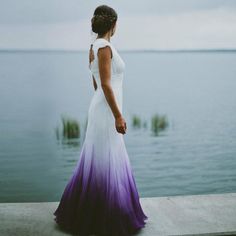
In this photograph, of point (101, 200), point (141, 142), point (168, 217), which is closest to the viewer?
point (101, 200)

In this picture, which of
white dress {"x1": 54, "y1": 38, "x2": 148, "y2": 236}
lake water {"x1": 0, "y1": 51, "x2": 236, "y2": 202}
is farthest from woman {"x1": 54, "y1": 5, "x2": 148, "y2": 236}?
lake water {"x1": 0, "y1": 51, "x2": 236, "y2": 202}

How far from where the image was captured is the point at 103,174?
9.48 feet

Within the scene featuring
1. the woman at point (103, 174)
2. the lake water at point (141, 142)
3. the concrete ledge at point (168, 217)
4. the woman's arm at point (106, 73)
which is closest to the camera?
the woman's arm at point (106, 73)

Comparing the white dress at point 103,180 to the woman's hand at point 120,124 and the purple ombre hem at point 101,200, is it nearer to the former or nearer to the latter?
the purple ombre hem at point 101,200

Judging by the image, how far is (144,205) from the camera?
11.1 feet

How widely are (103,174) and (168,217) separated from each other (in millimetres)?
560

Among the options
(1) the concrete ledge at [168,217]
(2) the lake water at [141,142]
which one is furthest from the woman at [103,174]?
(2) the lake water at [141,142]

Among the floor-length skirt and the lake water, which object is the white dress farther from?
the lake water

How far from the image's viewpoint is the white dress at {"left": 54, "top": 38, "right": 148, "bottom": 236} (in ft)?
9.33

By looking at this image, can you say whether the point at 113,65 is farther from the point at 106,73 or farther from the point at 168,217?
the point at 168,217

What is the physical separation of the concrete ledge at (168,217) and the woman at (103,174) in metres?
0.15

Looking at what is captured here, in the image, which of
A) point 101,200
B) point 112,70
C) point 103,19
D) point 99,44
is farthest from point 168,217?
point 103,19

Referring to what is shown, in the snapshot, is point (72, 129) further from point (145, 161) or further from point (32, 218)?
point (32, 218)

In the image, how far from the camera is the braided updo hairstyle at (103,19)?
2750 millimetres
